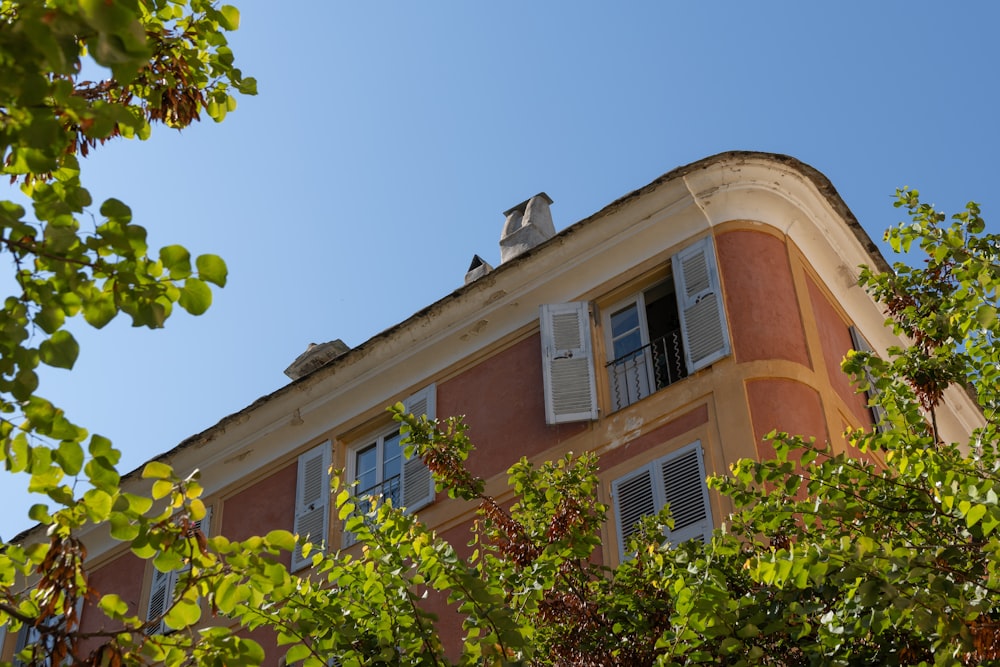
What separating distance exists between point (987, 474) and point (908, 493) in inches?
25.6

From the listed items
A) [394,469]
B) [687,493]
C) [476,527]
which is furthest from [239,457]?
[476,527]

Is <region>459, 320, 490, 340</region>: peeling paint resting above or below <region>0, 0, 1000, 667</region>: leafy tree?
above

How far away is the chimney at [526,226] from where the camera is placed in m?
16.7

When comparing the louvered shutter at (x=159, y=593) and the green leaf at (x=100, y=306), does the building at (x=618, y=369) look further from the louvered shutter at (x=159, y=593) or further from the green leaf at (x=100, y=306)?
the green leaf at (x=100, y=306)

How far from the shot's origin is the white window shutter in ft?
41.0

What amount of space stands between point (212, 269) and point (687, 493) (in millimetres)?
7107

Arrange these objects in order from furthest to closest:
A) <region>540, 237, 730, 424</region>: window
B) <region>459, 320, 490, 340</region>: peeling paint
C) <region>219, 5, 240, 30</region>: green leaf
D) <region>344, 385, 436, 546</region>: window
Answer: <region>459, 320, 490, 340</region>: peeling paint < <region>344, 385, 436, 546</region>: window < <region>540, 237, 730, 424</region>: window < <region>219, 5, 240, 30</region>: green leaf

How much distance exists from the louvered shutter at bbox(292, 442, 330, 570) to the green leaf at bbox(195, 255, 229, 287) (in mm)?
9178

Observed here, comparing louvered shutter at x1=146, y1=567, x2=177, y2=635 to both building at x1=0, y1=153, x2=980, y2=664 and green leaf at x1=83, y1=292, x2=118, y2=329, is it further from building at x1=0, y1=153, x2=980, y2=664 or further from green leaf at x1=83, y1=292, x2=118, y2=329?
green leaf at x1=83, y1=292, x2=118, y2=329

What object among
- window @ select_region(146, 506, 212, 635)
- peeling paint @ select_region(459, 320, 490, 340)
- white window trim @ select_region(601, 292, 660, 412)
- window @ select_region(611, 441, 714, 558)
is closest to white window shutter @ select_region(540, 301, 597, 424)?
white window trim @ select_region(601, 292, 660, 412)

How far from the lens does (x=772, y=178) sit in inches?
518

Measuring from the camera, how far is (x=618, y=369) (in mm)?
12789

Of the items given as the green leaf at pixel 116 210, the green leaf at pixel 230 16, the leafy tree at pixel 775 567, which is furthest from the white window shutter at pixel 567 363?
the green leaf at pixel 116 210

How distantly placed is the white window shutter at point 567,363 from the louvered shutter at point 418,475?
1.43m
